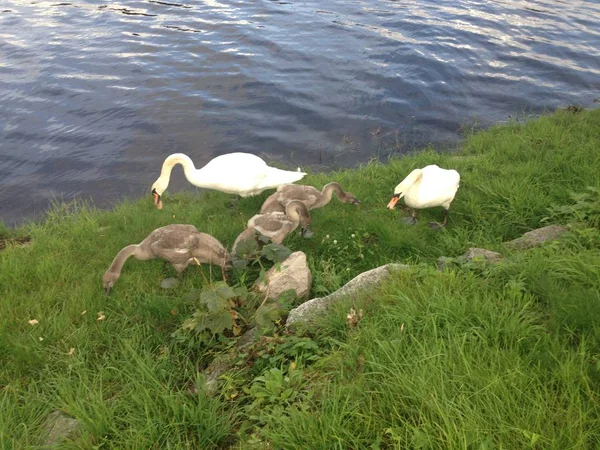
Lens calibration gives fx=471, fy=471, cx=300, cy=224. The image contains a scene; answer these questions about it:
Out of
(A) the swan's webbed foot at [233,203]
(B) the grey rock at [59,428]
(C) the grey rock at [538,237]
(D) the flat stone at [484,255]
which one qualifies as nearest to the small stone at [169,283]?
(B) the grey rock at [59,428]

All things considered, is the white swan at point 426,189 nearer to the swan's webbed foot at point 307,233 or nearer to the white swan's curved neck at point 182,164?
the swan's webbed foot at point 307,233

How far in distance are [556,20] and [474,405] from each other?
52.4 ft

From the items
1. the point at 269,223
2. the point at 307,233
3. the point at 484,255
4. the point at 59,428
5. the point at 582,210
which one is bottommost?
the point at 59,428

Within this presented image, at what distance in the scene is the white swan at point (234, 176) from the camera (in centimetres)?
624

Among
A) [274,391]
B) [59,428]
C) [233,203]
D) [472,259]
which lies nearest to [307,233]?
[233,203]

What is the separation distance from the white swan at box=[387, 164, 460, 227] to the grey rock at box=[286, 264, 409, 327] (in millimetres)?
1744

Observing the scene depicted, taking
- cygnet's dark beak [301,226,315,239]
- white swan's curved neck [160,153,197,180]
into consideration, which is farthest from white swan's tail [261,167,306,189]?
cygnet's dark beak [301,226,315,239]

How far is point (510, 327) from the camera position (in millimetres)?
3182

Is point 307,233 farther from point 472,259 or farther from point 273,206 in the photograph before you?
point 472,259

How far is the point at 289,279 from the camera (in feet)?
14.7

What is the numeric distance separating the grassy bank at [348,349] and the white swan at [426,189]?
0.30 m

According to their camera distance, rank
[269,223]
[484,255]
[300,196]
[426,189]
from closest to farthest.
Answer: [484,255]
[269,223]
[426,189]
[300,196]

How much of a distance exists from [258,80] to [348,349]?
9.81 meters

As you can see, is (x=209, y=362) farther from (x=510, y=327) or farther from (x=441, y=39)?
(x=441, y=39)
